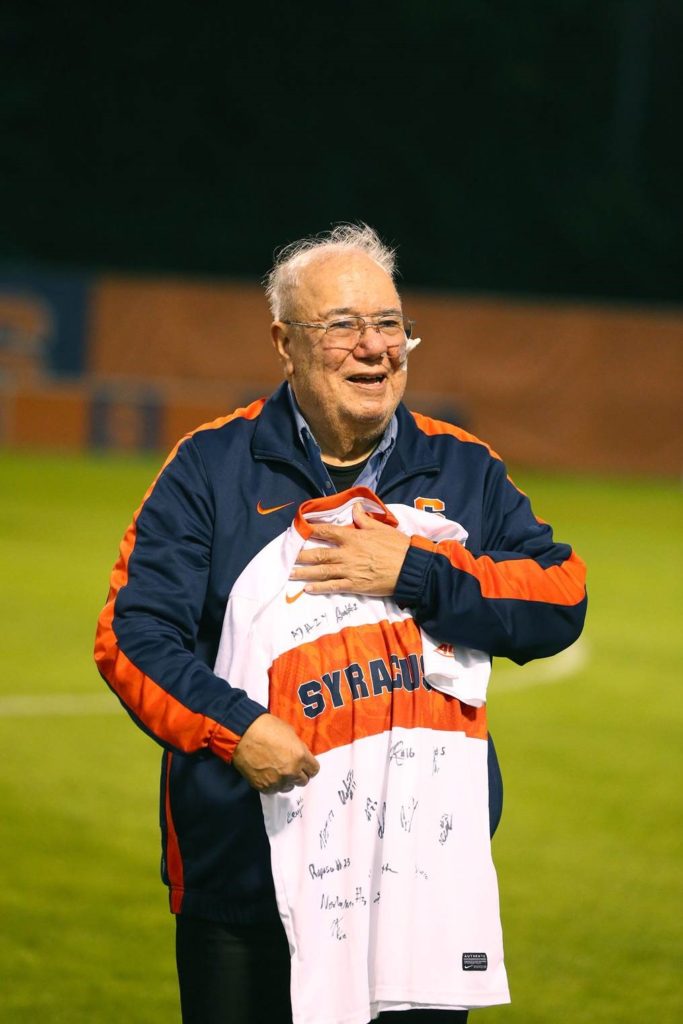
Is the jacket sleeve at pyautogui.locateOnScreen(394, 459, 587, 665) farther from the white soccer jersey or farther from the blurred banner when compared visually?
the blurred banner

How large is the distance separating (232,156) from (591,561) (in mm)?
26157

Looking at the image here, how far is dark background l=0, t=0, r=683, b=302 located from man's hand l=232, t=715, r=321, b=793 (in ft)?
124

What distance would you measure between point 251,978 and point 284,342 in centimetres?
126

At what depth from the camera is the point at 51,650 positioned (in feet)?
38.1

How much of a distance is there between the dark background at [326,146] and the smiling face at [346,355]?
37.2 m

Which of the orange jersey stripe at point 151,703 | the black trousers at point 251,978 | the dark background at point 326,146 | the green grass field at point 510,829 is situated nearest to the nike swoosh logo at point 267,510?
the orange jersey stripe at point 151,703

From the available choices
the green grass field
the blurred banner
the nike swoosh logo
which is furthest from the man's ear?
the blurred banner

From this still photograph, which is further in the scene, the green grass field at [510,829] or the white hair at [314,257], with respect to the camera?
the green grass field at [510,829]

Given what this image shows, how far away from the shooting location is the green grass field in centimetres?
581

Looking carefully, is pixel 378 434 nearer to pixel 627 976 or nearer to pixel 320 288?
pixel 320 288

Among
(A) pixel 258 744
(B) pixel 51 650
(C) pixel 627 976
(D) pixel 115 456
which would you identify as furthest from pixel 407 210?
(A) pixel 258 744

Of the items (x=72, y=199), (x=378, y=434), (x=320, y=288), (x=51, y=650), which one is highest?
(x=72, y=199)

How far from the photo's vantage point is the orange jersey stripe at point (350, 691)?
330cm

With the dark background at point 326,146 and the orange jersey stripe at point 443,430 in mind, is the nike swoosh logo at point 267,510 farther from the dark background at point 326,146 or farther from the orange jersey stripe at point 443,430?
the dark background at point 326,146
